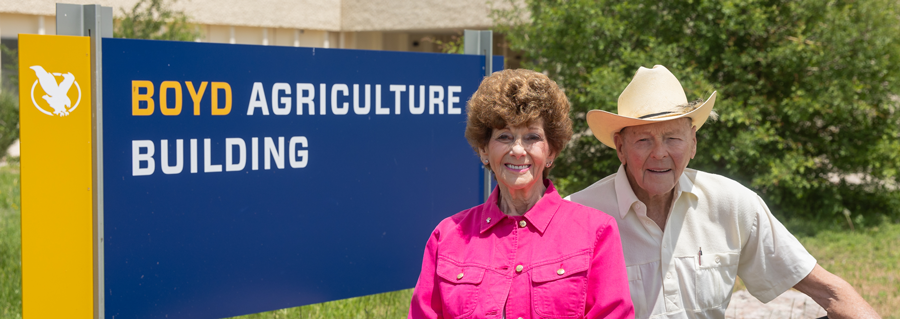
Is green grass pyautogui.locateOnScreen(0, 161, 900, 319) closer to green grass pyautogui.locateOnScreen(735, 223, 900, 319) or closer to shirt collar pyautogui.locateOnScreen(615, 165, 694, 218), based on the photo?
green grass pyautogui.locateOnScreen(735, 223, 900, 319)

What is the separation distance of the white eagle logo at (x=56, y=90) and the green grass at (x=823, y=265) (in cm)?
200

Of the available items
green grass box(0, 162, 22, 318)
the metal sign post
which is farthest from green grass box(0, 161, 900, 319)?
the metal sign post

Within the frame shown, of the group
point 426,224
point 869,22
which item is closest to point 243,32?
point 869,22

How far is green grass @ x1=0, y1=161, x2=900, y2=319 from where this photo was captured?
4859mm

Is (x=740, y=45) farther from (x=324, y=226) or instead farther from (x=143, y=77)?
(x=143, y=77)

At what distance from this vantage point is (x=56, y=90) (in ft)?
9.95

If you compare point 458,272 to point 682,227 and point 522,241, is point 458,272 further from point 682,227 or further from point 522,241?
point 682,227

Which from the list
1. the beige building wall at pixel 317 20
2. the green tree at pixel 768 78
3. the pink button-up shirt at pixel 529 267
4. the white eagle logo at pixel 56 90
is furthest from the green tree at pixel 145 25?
the pink button-up shirt at pixel 529 267

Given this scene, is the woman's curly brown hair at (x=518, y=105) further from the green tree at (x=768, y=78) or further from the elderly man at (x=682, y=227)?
the green tree at (x=768, y=78)

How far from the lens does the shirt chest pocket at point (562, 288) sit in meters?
2.21

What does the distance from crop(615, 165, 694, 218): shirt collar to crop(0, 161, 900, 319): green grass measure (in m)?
2.08

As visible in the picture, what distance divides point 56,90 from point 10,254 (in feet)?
12.5

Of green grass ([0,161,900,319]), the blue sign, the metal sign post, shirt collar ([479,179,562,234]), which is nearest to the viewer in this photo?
shirt collar ([479,179,562,234])

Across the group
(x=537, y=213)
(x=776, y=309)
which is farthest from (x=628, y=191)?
(x=776, y=309)
